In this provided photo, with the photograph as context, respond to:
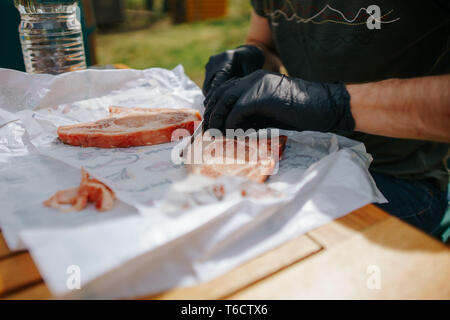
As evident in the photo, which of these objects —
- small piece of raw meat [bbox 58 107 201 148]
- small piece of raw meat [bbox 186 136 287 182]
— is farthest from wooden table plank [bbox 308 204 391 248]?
small piece of raw meat [bbox 58 107 201 148]

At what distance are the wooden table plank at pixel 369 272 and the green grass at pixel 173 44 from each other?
390cm

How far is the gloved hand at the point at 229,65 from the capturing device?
1.58 meters

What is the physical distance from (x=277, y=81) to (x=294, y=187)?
42 cm

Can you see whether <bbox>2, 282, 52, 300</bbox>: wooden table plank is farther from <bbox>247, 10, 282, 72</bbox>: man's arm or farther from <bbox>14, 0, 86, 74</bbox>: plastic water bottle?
<bbox>247, 10, 282, 72</bbox>: man's arm

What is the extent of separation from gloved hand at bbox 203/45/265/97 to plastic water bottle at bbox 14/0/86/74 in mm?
853

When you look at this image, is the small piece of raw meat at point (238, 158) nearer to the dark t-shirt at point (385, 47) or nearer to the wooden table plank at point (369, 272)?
the wooden table plank at point (369, 272)

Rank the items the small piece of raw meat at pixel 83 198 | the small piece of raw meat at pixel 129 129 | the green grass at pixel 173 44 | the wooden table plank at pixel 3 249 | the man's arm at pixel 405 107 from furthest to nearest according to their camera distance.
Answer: the green grass at pixel 173 44 → the small piece of raw meat at pixel 129 129 → the man's arm at pixel 405 107 → the small piece of raw meat at pixel 83 198 → the wooden table plank at pixel 3 249

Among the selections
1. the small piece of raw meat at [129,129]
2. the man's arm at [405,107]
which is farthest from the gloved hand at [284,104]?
the small piece of raw meat at [129,129]

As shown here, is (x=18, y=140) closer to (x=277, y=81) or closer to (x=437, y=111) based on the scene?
(x=277, y=81)

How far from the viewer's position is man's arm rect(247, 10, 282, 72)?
6.93 ft

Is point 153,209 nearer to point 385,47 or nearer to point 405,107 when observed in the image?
point 405,107

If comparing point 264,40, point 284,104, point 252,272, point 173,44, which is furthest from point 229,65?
point 173,44

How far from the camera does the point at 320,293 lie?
2.27ft

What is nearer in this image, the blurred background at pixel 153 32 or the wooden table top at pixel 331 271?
the wooden table top at pixel 331 271
